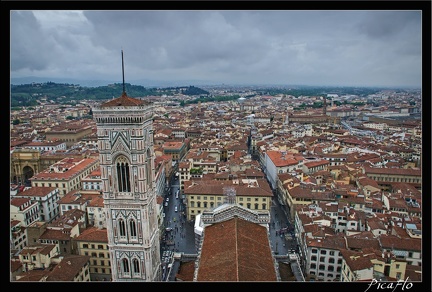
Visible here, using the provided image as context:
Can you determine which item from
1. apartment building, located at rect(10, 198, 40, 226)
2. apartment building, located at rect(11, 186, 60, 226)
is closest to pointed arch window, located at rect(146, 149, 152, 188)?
apartment building, located at rect(10, 198, 40, 226)

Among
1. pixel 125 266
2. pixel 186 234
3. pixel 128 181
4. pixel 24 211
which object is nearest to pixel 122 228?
pixel 125 266

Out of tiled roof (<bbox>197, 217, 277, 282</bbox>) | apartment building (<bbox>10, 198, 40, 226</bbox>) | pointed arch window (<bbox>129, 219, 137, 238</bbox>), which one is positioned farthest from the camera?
apartment building (<bbox>10, 198, 40, 226</bbox>)

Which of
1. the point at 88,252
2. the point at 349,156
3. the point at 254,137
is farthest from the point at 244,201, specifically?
the point at 254,137

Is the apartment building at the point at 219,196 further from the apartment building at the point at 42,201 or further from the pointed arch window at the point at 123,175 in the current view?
the pointed arch window at the point at 123,175

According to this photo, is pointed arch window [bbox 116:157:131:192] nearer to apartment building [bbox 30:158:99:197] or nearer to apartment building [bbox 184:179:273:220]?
apartment building [bbox 184:179:273:220]

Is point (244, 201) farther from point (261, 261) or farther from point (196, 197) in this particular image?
point (261, 261)

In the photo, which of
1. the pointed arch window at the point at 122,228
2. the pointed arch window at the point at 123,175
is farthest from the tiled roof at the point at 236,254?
the pointed arch window at the point at 123,175

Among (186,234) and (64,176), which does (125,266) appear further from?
(64,176)
